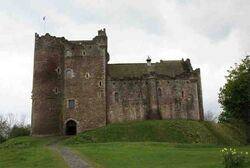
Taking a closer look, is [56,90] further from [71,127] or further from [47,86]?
[71,127]

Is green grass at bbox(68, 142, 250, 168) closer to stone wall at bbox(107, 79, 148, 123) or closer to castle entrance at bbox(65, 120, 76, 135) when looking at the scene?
castle entrance at bbox(65, 120, 76, 135)

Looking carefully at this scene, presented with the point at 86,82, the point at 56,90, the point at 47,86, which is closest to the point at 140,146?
the point at 86,82

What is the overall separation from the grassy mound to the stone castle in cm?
376

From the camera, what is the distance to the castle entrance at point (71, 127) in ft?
211

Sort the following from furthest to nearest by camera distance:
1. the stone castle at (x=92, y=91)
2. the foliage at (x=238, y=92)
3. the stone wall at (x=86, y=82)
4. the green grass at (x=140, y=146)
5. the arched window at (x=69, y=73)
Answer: the arched window at (x=69, y=73)
the stone castle at (x=92, y=91)
the stone wall at (x=86, y=82)
the foliage at (x=238, y=92)
the green grass at (x=140, y=146)

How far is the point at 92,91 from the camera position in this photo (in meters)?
64.7

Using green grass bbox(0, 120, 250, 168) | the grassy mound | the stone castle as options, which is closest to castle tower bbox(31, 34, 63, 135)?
the stone castle

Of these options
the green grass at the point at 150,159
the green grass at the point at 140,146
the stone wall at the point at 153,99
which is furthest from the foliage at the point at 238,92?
the green grass at the point at 150,159

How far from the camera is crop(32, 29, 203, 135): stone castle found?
64125mm

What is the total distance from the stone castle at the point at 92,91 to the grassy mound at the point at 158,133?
12.3 ft

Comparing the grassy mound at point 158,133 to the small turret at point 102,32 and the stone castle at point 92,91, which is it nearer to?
the stone castle at point 92,91

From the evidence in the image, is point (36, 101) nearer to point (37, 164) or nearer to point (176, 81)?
point (176, 81)

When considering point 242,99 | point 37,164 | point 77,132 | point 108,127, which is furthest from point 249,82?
point 37,164

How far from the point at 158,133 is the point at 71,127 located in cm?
1493
